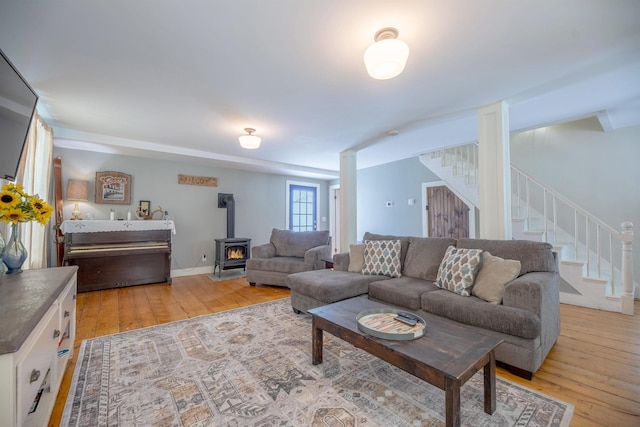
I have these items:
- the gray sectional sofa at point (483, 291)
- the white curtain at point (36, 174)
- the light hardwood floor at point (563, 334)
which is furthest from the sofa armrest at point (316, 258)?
the white curtain at point (36, 174)

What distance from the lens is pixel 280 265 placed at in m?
4.07

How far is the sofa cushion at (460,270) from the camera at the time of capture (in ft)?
7.33

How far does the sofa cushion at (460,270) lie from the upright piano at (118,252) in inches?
164

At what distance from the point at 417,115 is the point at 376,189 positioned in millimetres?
3126

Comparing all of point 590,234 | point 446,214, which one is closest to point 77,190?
point 446,214

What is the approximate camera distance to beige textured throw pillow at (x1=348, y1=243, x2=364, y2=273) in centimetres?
316

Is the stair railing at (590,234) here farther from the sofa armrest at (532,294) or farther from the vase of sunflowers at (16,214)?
the vase of sunflowers at (16,214)

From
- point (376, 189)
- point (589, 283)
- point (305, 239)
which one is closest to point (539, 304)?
point (589, 283)

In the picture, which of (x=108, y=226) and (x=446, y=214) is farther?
(x=446, y=214)

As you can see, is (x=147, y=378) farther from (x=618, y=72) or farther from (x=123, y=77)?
(x=618, y=72)

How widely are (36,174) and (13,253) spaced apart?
2024mm

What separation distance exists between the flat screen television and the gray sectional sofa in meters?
2.38

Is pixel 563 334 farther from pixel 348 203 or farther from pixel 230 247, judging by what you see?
pixel 230 247

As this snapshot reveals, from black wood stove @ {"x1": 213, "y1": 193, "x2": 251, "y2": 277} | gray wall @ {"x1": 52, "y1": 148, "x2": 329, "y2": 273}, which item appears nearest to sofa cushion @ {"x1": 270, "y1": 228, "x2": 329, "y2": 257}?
black wood stove @ {"x1": 213, "y1": 193, "x2": 251, "y2": 277}
